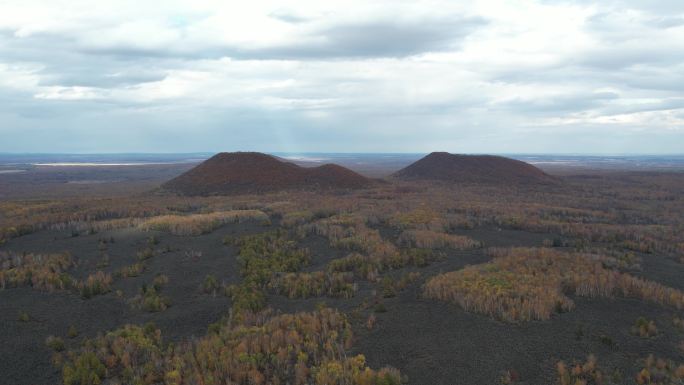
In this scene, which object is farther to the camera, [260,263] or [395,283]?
[260,263]

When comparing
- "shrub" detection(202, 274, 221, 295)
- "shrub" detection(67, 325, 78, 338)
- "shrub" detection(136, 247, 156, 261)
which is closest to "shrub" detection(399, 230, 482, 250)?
"shrub" detection(202, 274, 221, 295)

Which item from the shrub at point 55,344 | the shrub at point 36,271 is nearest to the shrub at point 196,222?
the shrub at point 36,271

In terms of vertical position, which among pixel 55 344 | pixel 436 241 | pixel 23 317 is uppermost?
pixel 436 241

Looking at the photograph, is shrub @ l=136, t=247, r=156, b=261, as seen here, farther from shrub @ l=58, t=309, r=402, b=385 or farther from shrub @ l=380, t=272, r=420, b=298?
shrub @ l=380, t=272, r=420, b=298

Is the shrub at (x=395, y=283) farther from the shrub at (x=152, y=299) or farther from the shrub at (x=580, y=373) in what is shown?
the shrub at (x=152, y=299)

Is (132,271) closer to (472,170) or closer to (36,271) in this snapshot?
(36,271)

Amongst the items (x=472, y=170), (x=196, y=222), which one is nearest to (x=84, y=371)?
(x=196, y=222)
